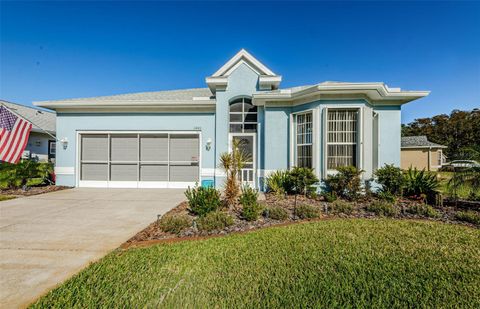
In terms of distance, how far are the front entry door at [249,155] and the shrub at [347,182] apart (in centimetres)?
348

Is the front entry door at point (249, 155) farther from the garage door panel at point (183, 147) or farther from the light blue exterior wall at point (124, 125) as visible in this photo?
the garage door panel at point (183, 147)

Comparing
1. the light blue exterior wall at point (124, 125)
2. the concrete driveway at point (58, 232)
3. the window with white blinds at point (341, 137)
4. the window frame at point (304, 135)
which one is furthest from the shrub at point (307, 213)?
the light blue exterior wall at point (124, 125)

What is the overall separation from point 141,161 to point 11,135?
188 inches

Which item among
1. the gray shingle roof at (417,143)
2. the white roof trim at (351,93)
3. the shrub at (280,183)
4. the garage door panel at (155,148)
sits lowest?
the shrub at (280,183)

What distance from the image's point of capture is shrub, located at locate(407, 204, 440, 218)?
5605mm

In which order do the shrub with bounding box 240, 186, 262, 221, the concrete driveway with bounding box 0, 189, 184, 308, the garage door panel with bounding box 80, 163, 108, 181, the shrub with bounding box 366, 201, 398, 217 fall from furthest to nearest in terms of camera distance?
the garage door panel with bounding box 80, 163, 108, 181 < the shrub with bounding box 366, 201, 398, 217 < the shrub with bounding box 240, 186, 262, 221 < the concrete driveway with bounding box 0, 189, 184, 308

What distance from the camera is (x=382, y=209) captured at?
5887 millimetres

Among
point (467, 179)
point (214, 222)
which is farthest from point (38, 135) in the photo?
point (467, 179)

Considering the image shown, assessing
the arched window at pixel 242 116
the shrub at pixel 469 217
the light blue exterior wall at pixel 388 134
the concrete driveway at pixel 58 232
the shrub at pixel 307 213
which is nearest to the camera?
the concrete driveway at pixel 58 232

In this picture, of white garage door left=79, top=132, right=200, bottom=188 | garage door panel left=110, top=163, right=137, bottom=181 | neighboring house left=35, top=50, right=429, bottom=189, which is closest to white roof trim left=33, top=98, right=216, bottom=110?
neighboring house left=35, top=50, right=429, bottom=189

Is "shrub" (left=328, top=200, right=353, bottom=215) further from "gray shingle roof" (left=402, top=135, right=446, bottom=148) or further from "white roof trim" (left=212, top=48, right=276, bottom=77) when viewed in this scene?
"gray shingle roof" (left=402, top=135, right=446, bottom=148)

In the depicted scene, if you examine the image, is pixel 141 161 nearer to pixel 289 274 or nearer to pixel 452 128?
pixel 289 274

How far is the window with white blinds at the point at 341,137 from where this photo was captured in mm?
7762

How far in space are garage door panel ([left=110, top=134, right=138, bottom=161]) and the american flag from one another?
3096 millimetres
